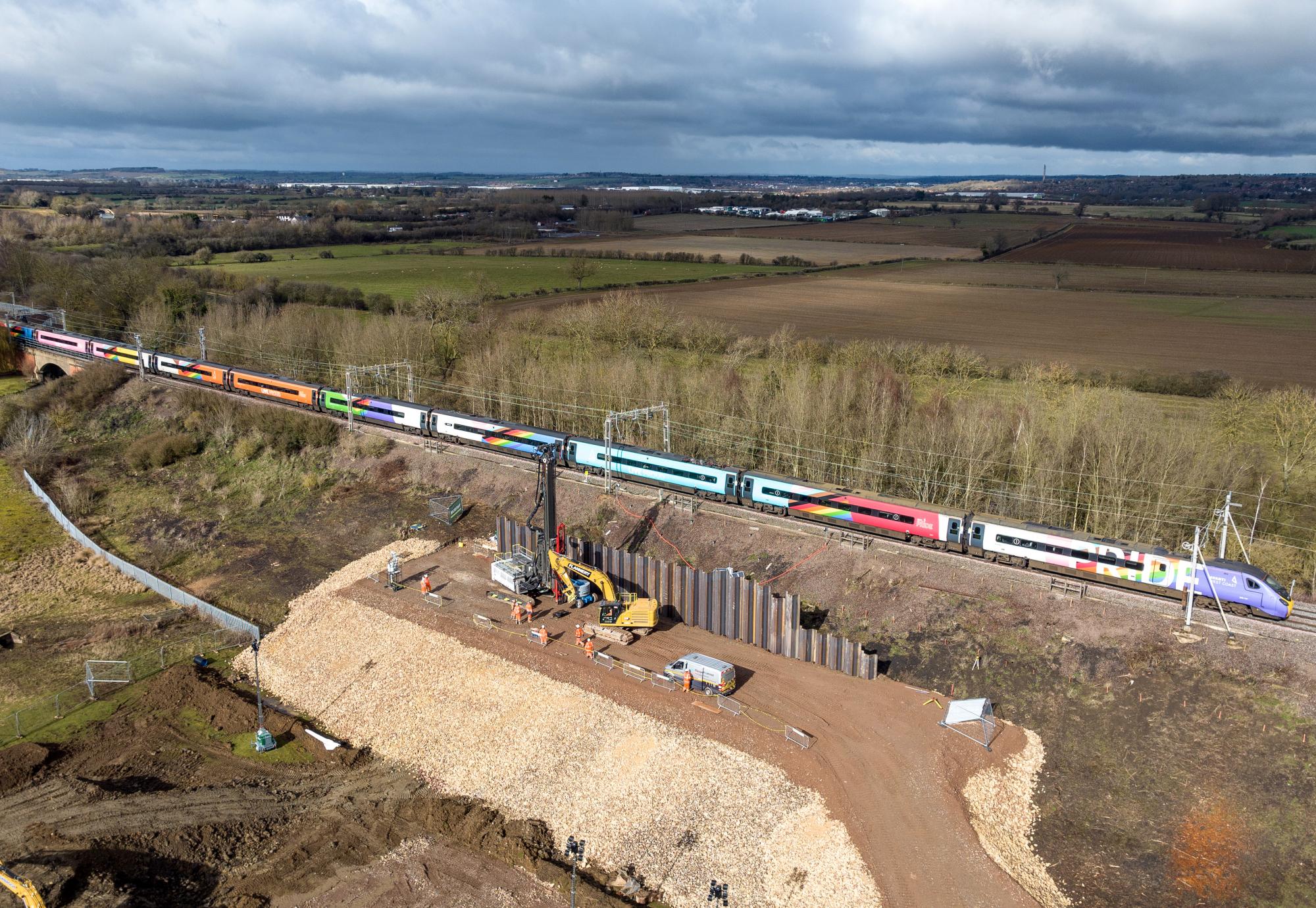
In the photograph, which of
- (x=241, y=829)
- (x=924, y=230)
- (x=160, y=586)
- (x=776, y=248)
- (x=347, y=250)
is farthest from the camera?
(x=924, y=230)

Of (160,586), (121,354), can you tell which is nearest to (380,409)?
(160,586)

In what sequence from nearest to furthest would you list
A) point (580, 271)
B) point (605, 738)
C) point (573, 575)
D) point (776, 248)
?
point (605, 738) < point (573, 575) < point (580, 271) < point (776, 248)

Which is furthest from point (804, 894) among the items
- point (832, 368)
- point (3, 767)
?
point (832, 368)

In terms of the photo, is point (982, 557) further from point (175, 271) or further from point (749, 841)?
point (175, 271)

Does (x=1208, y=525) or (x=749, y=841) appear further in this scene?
(x=1208, y=525)

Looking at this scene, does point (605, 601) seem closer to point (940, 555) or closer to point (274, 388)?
point (940, 555)
